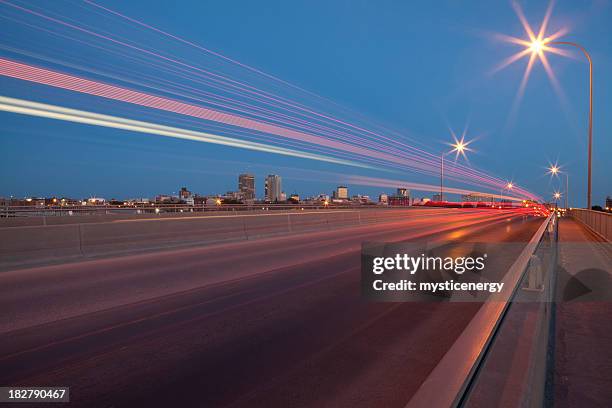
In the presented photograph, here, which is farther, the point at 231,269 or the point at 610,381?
the point at 231,269

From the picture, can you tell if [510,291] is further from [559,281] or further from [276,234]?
[276,234]

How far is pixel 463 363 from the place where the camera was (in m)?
4.45

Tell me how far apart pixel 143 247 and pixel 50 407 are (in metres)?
10.9

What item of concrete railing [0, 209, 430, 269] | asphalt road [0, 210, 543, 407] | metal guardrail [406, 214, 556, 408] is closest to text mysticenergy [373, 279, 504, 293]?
asphalt road [0, 210, 543, 407]

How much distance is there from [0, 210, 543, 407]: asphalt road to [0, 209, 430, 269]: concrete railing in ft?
4.00

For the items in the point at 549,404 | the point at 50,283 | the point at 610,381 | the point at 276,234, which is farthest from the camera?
the point at 276,234

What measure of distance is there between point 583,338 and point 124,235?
12.5 m

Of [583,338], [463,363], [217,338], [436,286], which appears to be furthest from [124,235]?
[583,338]

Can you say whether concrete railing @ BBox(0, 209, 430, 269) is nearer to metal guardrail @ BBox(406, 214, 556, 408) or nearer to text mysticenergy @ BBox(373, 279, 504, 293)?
text mysticenergy @ BBox(373, 279, 504, 293)

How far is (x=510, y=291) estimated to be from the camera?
705cm

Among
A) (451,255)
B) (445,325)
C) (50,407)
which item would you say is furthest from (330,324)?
(451,255)

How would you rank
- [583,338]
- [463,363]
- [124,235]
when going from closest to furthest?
[463,363] < [583,338] < [124,235]

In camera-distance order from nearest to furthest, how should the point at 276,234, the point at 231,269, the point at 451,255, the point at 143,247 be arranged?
the point at 231,269
the point at 451,255
the point at 143,247
the point at 276,234

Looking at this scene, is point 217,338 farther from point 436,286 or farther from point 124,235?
point 124,235
